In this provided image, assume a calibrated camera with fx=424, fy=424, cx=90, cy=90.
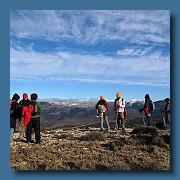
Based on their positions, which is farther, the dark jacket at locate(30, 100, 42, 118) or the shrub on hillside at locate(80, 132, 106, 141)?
the shrub on hillside at locate(80, 132, 106, 141)

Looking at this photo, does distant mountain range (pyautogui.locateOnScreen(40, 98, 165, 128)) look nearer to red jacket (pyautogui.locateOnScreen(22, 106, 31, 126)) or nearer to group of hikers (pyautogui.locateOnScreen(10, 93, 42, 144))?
group of hikers (pyautogui.locateOnScreen(10, 93, 42, 144))

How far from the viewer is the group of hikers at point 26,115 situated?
924 centimetres

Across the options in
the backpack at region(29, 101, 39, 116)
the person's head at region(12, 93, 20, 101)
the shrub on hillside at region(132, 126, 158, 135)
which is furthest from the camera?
the shrub on hillside at region(132, 126, 158, 135)

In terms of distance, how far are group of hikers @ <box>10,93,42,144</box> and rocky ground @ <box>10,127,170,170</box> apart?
243 mm

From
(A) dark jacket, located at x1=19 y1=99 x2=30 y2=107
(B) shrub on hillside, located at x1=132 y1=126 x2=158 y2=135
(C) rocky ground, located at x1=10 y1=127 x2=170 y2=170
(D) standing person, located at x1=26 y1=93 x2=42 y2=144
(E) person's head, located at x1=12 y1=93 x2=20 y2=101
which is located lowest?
(C) rocky ground, located at x1=10 y1=127 x2=170 y2=170

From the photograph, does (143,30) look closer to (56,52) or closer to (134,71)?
(134,71)

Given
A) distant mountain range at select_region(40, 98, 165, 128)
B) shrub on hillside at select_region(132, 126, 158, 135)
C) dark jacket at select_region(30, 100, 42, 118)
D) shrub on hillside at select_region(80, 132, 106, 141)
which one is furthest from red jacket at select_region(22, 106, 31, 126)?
shrub on hillside at select_region(132, 126, 158, 135)

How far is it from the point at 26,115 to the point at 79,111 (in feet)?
8.88

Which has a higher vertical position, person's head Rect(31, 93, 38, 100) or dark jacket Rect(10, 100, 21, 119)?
person's head Rect(31, 93, 38, 100)

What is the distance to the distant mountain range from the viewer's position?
920 cm

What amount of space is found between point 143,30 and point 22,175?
371 centimetres

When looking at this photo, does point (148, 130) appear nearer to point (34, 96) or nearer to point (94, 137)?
point (94, 137)

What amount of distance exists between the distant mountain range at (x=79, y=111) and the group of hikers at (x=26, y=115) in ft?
0.72

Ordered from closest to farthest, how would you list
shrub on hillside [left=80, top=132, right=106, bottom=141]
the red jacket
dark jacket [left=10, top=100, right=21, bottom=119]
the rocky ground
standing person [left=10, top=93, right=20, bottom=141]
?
the rocky ground
standing person [left=10, top=93, right=20, bottom=141]
dark jacket [left=10, top=100, right=21, bottom=119]
the red jacket
shrub on hillside [left=80, top=132, right=106, bottom=141]
